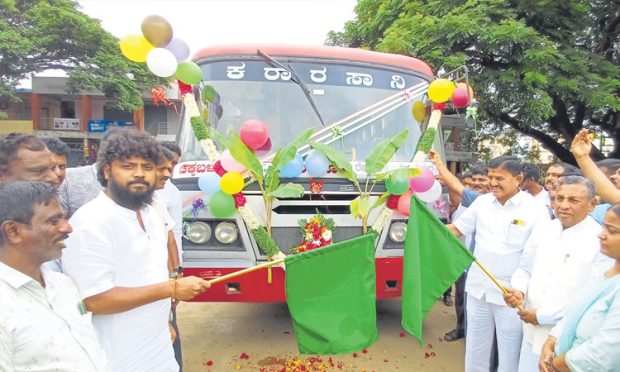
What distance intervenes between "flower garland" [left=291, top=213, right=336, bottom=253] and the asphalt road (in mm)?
1092

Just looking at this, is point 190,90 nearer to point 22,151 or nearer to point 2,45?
point 22,151

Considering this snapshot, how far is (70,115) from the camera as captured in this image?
27.6 metres

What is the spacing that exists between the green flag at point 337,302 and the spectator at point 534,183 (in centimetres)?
206

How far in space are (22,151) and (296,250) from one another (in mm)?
1917

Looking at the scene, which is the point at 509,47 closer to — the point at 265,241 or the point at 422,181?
the point at 422,181

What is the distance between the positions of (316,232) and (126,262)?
168cm

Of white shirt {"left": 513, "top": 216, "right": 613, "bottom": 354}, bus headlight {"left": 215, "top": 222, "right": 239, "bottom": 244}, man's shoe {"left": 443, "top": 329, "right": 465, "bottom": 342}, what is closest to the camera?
white shirt {"left": 513, "top": 216, "right": 613, "bottom": 354}

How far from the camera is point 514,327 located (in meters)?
3.01

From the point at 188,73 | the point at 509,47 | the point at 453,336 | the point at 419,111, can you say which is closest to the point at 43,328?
the point at 188,73

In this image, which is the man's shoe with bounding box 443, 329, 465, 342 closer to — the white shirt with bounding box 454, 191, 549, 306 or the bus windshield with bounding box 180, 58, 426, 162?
the white shirt with bounding box 454, 191, 549, 306

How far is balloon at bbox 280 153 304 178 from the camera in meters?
3.43

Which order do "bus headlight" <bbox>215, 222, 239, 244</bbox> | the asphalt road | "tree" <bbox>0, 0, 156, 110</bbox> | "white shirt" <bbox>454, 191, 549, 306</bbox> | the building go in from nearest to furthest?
1. "white shirt" <bbox>454, 191, 549, 306</bbox>
2. "bus headlight" <bbox>215, 222, 239, 244</bbox>
3. the asphalt road
4. "tree" <bbox>0, 0, 156, 110</bbox>
5. the building

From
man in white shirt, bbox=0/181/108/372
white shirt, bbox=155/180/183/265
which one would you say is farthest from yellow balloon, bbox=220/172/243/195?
man in white shirt, bbox=0/181/108/372

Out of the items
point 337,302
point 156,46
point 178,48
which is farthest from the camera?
point 178,48
